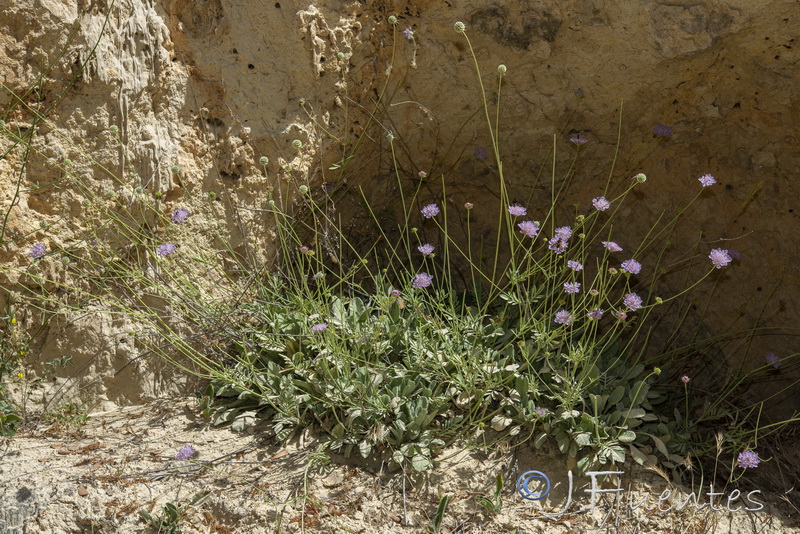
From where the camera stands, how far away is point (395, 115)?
351cm

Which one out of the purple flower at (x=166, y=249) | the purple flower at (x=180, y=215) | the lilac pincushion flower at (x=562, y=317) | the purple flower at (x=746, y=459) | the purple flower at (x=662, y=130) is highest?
the purple flower at (x=180, y=215)

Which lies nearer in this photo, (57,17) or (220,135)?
(57,17)

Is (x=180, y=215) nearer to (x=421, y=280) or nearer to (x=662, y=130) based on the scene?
(x=421, y=280)

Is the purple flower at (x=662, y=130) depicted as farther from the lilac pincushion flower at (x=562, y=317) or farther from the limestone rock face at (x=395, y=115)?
the lilac pincushion flower at (x=562, y=317)

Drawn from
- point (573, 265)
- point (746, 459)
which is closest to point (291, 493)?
point (573, 265)

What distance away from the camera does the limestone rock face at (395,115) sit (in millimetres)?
3002

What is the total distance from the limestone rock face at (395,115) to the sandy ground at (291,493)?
484 millimetres

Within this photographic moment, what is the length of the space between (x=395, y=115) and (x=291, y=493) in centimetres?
180

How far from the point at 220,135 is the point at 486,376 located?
5.10 feet

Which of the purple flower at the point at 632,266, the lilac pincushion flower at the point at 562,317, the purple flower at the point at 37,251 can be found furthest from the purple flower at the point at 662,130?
the purple flower at the point at 37,251

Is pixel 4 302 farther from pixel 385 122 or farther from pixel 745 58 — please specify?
pixel 745 58

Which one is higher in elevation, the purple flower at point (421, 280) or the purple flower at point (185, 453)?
the purple flower at point (421, 280)

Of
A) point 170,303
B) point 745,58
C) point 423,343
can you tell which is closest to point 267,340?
point 170,303

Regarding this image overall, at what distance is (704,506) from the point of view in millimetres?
2717
